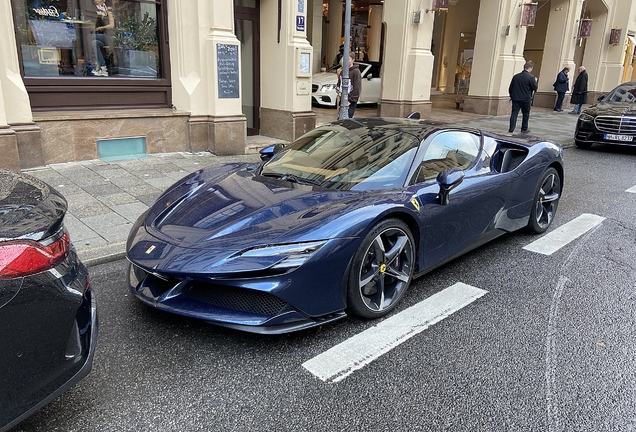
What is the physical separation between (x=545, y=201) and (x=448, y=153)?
5.96 ft

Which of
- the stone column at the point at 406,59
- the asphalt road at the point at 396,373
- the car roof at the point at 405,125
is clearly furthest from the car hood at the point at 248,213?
the stone column at the point at 406,59

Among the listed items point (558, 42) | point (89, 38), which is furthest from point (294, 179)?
point (558, 42)

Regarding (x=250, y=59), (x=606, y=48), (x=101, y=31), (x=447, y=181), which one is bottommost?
(x=447, y=181)

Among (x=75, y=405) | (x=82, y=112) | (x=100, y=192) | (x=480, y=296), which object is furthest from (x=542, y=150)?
(x=82, y=112)

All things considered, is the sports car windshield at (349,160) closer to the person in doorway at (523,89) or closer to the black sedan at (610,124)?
the black sedan at (610,124)

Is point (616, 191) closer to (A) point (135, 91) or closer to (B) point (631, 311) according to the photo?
(B) point (631, 311)

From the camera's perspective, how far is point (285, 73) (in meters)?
9.98

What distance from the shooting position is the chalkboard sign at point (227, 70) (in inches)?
341

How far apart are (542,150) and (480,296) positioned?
2.16 m

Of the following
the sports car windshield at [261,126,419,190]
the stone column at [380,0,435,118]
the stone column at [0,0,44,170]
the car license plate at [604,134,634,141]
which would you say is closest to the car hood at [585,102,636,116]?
the car license plate at [604,134,634,141]

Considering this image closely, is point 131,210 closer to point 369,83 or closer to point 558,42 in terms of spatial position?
point 369,83

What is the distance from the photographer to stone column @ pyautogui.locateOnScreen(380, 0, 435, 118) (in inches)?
527

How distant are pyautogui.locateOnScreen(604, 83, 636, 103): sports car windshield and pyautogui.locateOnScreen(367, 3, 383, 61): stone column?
13815 mm

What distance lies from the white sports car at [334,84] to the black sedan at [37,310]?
13.8 meters
